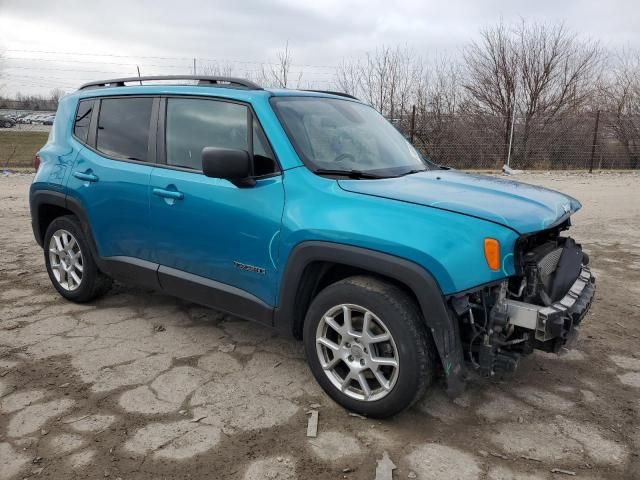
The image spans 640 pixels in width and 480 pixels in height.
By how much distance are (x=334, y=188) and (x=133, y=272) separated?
1861 millimetres

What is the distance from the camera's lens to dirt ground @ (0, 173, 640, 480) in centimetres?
255

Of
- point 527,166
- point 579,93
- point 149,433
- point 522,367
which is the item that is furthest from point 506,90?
point 149,433

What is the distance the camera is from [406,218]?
2.69 m

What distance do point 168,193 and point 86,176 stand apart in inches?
39.3

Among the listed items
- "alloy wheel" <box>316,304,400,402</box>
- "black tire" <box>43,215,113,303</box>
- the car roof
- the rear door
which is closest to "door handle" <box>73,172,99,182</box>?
the rear door

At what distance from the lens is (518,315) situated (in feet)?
8.79

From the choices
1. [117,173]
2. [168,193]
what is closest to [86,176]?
[117,173]

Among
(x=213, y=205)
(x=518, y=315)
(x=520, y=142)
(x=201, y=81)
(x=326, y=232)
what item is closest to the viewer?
(x=518, y=315)

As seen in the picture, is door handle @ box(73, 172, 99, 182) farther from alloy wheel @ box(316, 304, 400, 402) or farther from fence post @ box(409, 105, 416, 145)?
fence post @ box(409, 105, 416, 145)

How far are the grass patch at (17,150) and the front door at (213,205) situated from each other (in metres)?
8.57

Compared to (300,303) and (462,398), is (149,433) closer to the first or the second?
(300,303)

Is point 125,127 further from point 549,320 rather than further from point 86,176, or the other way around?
point 549,320

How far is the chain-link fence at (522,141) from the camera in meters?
17.0

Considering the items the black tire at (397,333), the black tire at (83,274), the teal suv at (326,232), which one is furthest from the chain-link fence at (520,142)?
the black tire at (397,333)
